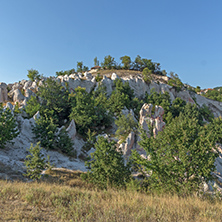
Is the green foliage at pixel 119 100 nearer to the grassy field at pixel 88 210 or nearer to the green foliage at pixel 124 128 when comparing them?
the green foliage at pixel 124 128

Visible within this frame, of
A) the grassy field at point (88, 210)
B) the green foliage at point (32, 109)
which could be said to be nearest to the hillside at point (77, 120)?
the green foliage at point (32, 109)

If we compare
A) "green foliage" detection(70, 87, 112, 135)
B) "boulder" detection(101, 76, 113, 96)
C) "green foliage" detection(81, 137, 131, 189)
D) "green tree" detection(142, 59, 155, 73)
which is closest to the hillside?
"boulder" detection(101, 76, 113, 96)

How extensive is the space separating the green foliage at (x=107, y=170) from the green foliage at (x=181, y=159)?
8.96ft

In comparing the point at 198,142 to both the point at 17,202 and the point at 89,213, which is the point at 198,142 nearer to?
the point at 89,213

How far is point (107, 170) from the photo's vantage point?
11711mm

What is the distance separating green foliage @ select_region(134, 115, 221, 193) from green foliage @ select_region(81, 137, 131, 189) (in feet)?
8.96

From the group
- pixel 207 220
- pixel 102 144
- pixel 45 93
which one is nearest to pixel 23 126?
pixel 45 93

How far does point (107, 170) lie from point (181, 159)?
16.7 feet

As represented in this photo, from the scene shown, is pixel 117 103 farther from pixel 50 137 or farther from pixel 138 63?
pixel 138 63

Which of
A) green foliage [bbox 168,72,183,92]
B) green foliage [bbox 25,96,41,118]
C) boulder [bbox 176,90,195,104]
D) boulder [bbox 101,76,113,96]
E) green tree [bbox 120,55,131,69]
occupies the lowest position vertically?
green foliage [bbox 25,96,41,118]

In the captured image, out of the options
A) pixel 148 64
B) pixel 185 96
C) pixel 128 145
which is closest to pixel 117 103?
pixel 128 145

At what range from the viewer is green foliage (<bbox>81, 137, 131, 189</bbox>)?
11.7m

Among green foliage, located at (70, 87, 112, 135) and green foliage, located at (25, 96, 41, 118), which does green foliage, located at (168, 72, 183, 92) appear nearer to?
green foliage, located at (70, 87, 112, 135)

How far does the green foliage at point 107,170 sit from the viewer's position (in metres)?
11.7
